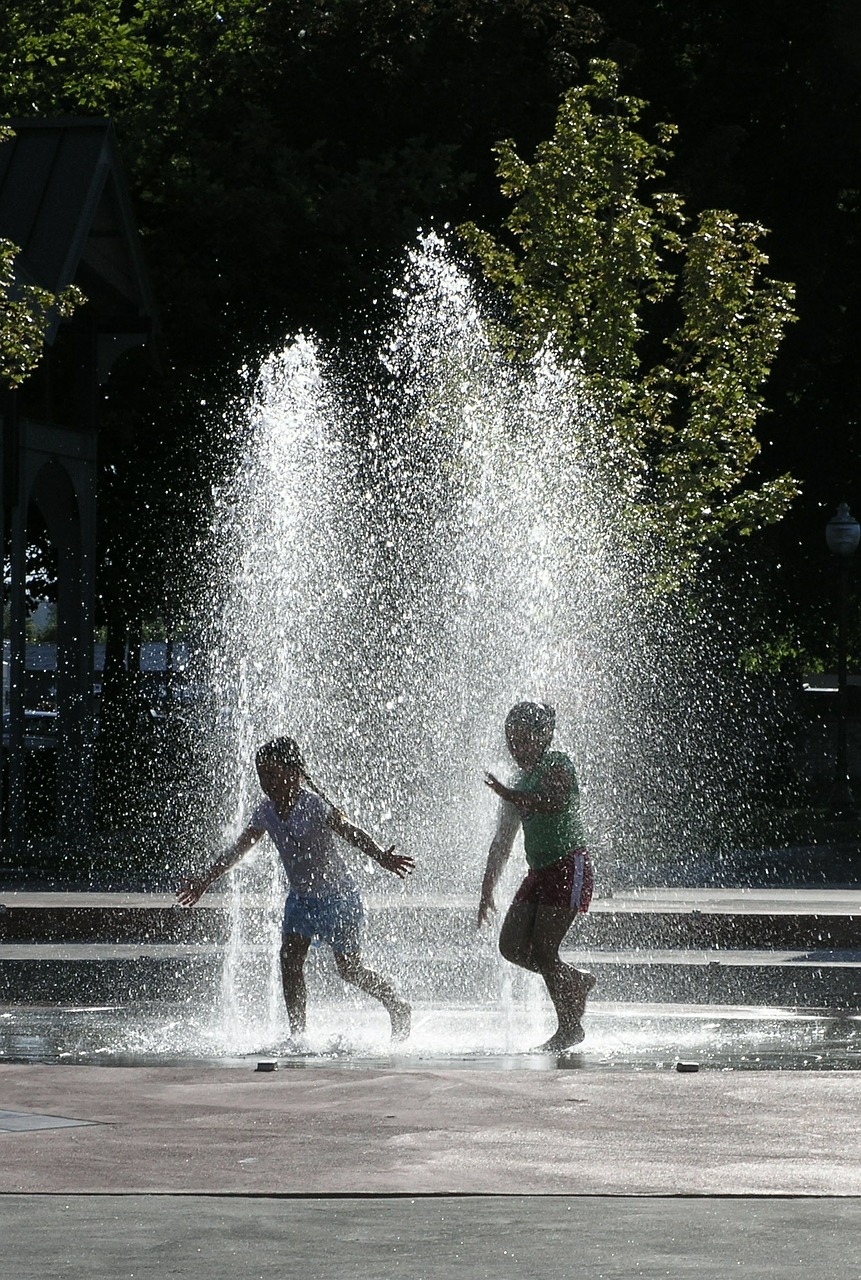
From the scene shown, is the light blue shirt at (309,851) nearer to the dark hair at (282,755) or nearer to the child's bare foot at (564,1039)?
the dark hair at (282,755)

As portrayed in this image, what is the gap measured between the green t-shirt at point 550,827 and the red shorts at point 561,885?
31 millimetres

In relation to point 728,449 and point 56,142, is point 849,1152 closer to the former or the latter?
point 56,142

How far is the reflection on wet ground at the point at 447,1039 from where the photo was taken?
31.4ft

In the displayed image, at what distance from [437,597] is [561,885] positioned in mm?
16331

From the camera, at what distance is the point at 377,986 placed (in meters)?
10.2

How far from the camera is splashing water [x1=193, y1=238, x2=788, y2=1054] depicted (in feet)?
68.1

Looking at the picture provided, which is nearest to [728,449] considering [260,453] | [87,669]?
[260,453]

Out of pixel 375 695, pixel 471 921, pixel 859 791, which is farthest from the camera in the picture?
pixel 859 791

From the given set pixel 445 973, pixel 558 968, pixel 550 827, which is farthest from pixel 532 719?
pixel 445 973

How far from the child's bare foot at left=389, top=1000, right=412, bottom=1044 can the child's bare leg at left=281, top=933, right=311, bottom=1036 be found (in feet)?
1.35

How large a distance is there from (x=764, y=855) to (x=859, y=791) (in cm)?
932

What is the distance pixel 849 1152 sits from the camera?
719cm

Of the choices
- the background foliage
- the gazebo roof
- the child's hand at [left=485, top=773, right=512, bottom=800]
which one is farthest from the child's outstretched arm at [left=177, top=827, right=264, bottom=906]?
the background foliage

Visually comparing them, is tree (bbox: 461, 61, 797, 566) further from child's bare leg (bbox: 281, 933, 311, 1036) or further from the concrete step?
child's bare leg (bbox: 281, 933, 311, 1036)
